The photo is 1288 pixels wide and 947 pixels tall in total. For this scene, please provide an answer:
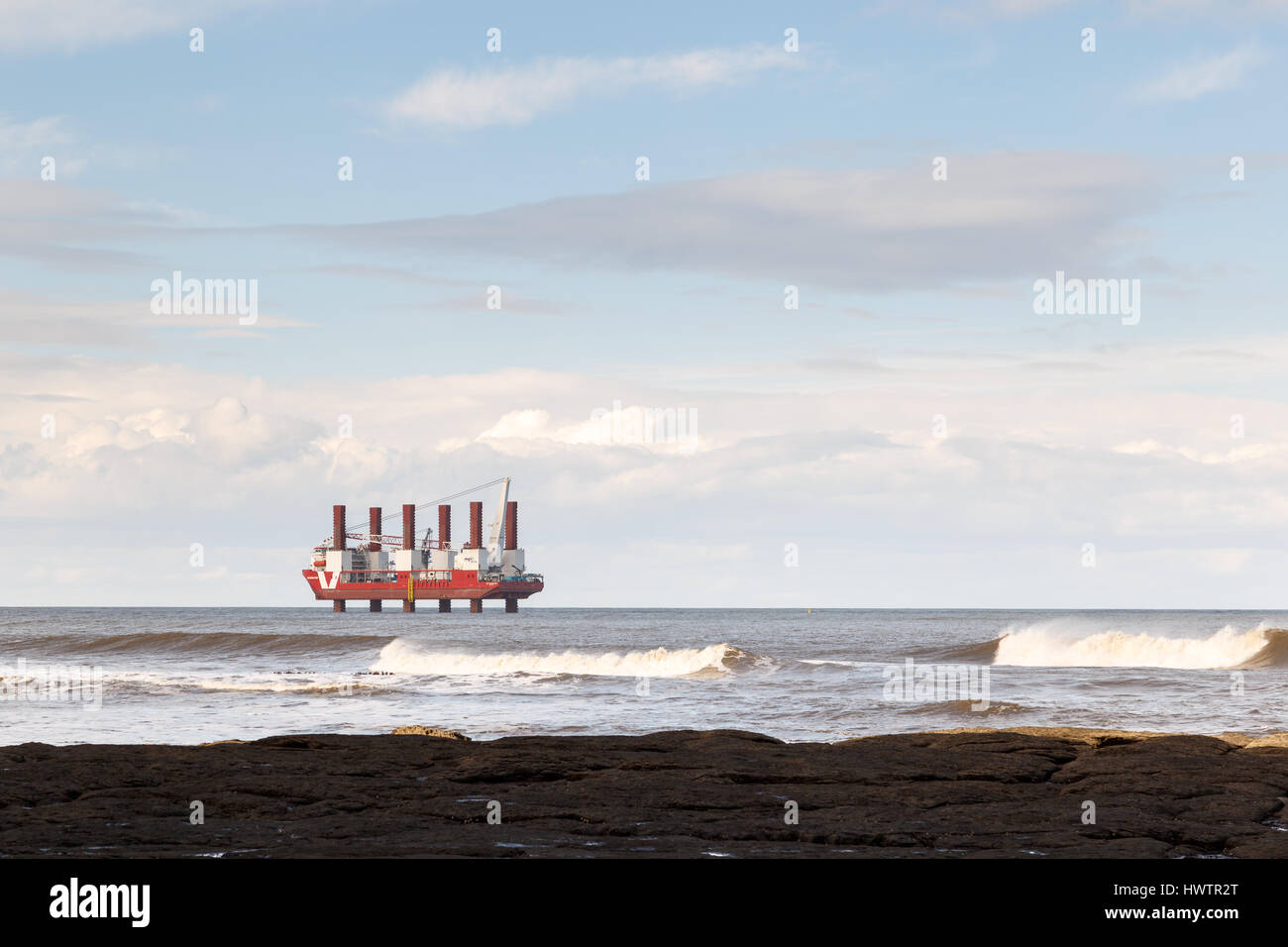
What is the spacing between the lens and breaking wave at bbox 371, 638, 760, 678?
45.3 metres

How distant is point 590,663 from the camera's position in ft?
164

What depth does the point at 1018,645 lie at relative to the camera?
54.8 metres

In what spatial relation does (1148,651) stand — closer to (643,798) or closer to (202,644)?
(202,644)

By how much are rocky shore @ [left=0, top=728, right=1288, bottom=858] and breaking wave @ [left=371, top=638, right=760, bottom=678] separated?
32.2 meters

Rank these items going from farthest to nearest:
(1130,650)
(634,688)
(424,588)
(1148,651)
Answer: (424,588), (1130,650), (1148,651), (634,688)

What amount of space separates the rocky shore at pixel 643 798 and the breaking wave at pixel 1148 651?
36677 mm

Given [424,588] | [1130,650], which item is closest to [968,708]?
[1130,650]

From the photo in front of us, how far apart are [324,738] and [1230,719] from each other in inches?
645

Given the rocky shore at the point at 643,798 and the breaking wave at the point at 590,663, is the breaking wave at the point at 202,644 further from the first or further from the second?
the rocky shore at the point at 643,798

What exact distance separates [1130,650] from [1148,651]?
2.92ft

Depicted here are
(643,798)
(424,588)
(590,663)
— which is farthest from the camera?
(424,588)

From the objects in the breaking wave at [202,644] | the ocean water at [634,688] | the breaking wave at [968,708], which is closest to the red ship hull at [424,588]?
the breaking wave at [202,644]
